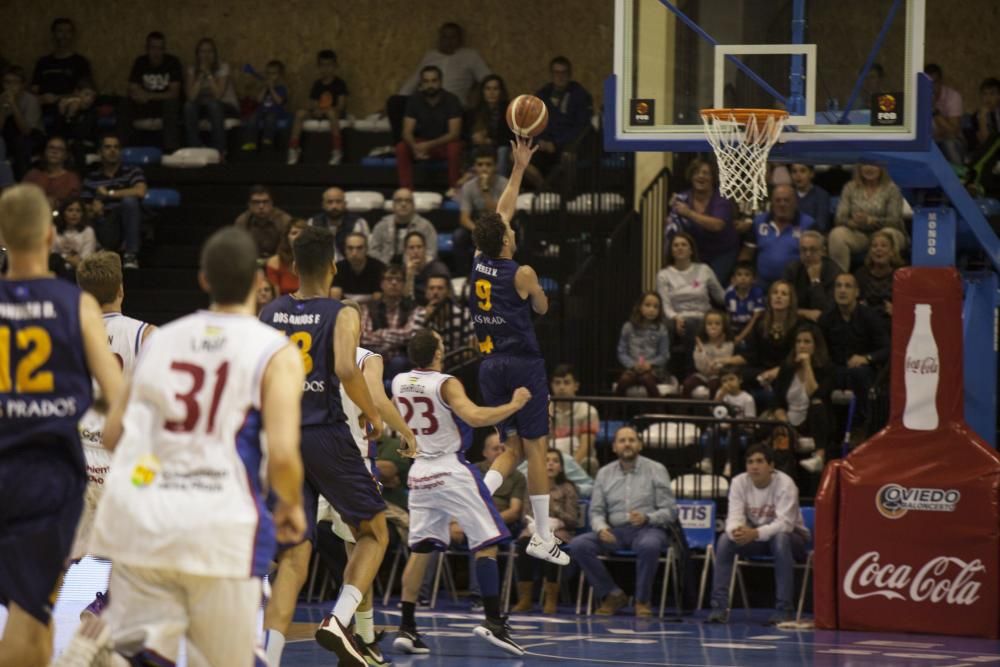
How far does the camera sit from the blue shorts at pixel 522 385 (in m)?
10.4

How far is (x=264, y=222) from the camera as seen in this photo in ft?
52.5

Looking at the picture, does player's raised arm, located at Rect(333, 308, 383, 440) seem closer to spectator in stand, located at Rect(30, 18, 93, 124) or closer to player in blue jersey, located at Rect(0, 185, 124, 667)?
player in blue jersey, located at Rect(0, 185, 124, 667)

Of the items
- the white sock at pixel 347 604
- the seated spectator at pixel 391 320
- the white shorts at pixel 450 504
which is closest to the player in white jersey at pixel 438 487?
the white shorts at pixel 450 504

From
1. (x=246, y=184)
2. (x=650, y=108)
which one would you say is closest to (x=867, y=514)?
(x=650, y=108)

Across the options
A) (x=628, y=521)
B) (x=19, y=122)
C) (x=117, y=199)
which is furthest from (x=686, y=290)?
(x=19, y=122)

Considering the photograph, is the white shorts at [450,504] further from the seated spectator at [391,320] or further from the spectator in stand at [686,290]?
the spectator in stand at [686,290]

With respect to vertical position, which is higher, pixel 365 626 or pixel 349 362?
pixel 349 362

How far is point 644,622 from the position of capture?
11.9 metres

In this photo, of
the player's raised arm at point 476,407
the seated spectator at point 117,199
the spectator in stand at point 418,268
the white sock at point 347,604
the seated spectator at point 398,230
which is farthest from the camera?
the seated spectator at point 117,199

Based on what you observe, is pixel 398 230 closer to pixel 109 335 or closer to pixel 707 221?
pixel 707 221

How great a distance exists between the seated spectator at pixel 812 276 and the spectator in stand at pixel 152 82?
799 centimetres

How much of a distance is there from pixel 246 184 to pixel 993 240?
30.6 feet

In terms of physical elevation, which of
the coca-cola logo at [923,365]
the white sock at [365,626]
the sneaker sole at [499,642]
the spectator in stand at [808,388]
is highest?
the coca-cola logo at [923,365]

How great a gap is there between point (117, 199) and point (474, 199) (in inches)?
154
